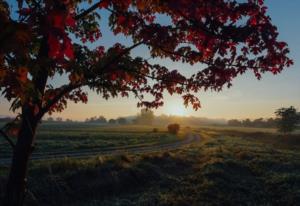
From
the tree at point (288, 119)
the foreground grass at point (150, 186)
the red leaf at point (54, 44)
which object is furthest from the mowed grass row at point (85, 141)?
the tree at point (288, 119)

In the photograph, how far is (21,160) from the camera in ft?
22.0

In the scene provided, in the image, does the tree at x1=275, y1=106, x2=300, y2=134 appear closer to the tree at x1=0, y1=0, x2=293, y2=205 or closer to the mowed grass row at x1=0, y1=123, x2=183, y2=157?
the mowed grass row at x1=0, y1=123, x2=183, y2=157

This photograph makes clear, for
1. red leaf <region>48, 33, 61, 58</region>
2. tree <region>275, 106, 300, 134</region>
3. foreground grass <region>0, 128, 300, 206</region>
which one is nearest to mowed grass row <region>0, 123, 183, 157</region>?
foreground grass <region>0, 128, 300, 206</region>

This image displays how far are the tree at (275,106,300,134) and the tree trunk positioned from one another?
242ft

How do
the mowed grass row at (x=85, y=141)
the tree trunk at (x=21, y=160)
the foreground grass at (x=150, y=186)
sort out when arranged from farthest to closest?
the mowed grass row at (x=85, y=141) < the foreground grass at (x=150, y=186) < the tree trunk at (x=21, y=160)

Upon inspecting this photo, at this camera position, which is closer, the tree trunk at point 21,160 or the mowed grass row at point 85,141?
the tree trunk at point 21,160

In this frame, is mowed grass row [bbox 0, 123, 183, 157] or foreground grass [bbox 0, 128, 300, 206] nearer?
foreground grass [bbox 0, 128, 300, 206]

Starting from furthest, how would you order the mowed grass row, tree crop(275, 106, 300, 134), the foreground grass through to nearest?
tree crop(275, 106, 300, 134) < the mowed grass row < the foreground grass

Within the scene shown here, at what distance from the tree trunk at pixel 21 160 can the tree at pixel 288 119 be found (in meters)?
73.8

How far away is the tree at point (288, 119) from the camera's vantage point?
7359 cm

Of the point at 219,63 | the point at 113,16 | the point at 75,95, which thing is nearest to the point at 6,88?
the point at 113,16

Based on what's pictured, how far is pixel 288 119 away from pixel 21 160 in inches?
2936

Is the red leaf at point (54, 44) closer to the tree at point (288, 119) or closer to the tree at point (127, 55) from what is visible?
the tree at point (127, 55)

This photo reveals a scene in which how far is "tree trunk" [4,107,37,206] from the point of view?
6.65 m
